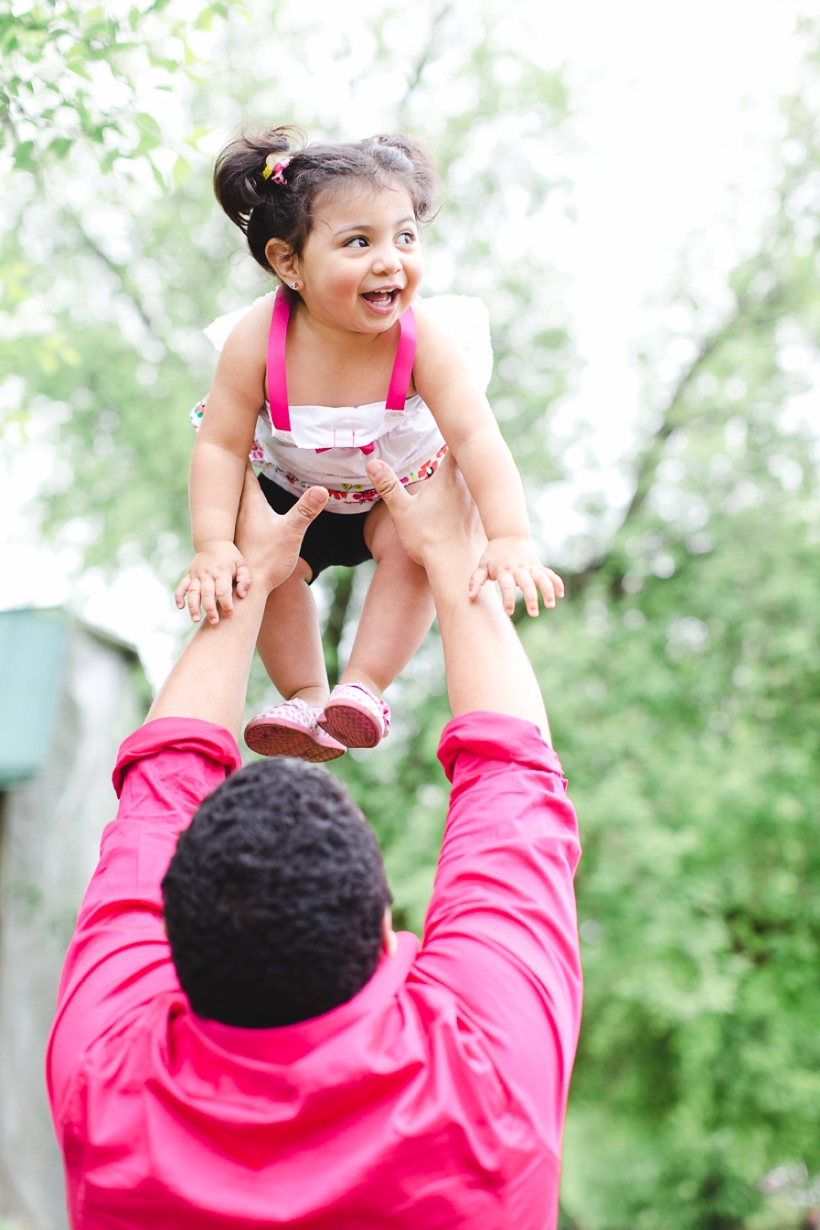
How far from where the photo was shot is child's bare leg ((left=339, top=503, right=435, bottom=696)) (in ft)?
6.00

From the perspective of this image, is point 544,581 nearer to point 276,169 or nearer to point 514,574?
point 514,574

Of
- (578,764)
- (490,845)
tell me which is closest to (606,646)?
(578,764)

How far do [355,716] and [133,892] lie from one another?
0.60 m

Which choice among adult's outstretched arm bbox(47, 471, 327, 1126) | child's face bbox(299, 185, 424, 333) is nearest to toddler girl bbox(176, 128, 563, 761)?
child's face bbox(299, 185, 424, 333)

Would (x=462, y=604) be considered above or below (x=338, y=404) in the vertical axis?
below

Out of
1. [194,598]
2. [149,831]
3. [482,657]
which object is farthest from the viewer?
[194,598]

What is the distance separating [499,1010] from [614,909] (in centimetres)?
597

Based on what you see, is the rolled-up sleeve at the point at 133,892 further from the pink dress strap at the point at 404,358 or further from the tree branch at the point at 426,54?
the tree branch at the point at 426,54

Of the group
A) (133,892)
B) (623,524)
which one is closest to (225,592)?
(133,892)

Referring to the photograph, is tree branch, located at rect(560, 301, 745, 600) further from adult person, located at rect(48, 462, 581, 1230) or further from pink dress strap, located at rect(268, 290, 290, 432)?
adult person, located at rect(48, 462, 581, 1230)

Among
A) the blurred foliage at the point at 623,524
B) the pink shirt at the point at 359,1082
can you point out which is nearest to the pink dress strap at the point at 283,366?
the pink shirt at the point at 359,1082

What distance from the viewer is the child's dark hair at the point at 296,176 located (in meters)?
1.70

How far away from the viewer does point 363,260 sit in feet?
5.38

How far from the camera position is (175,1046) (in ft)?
3.27
